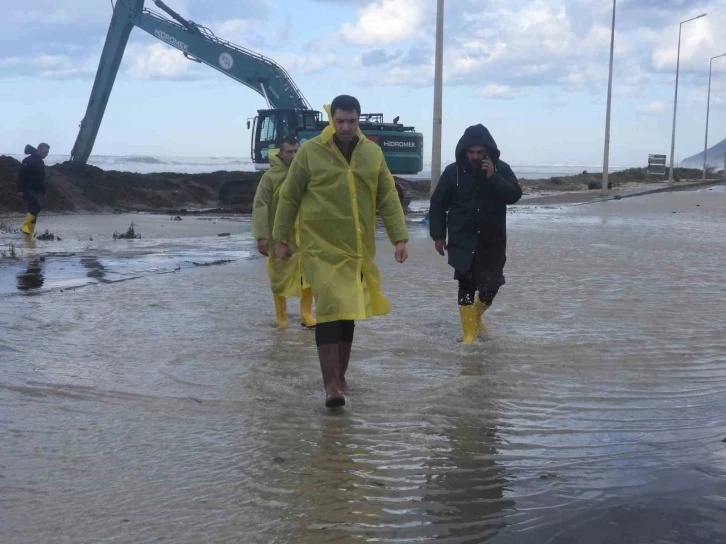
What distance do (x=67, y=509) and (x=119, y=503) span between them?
0.20m

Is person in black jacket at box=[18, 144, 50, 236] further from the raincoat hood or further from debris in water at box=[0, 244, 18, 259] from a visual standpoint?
the raincoat hood

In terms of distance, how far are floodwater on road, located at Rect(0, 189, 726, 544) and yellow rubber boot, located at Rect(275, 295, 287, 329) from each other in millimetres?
106

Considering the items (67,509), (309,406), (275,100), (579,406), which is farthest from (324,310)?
(275,100)

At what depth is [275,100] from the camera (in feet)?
99.3

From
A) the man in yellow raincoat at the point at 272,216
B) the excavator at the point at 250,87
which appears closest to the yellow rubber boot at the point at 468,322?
the man in yellow raincoat at the point at 272,216

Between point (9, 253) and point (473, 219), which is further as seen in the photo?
point (9, 253)

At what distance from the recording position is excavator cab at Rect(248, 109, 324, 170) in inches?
1118

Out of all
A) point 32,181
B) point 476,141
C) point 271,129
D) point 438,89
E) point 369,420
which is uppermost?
point 438,89

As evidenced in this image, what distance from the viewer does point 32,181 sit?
17219 mm

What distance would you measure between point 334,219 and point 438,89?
681 inches

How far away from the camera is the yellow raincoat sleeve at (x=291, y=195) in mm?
5719

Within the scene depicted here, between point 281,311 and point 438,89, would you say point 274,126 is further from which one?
point 281,311

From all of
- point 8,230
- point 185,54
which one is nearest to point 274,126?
point 185,54

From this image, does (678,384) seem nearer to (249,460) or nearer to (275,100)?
(249,460)
